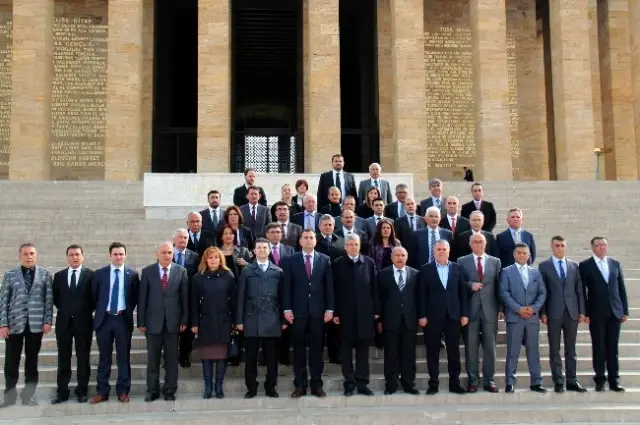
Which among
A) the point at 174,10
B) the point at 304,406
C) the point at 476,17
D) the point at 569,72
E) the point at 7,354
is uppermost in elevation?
the point at 174,10

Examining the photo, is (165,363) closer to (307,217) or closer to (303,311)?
(303,311)

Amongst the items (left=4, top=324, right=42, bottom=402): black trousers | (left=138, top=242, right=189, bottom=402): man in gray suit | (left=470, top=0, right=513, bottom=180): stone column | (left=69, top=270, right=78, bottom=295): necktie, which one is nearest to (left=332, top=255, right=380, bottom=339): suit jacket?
(left=138, top=242, right=189, bottom=402): man in gray suit

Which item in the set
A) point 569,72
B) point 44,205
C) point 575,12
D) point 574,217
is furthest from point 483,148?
point 44,205

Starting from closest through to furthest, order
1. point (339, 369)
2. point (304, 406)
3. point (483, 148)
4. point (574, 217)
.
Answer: point (304, 406) → point (339, 369) → point (574, 217) → point (483, 148)

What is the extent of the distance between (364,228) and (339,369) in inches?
66.6

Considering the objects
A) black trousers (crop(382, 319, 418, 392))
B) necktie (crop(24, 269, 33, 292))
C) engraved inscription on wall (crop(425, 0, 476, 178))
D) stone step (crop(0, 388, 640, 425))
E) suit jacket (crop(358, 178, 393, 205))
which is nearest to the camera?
stone step (crop(0, 388, 640, 425))

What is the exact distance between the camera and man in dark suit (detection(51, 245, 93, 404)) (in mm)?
7523

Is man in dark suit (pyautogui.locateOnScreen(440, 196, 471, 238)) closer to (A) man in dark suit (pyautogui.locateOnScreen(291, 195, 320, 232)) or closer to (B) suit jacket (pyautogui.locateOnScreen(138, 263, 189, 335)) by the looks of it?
(A) man in dark suit (pyautogui.locateOnScreen(291, 195, 320, 232))

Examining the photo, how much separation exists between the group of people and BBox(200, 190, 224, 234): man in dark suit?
3.73 ft

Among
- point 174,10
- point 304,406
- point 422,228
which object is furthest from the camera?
point 174,10

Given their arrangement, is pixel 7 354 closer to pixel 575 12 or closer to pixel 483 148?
pixel 483 148

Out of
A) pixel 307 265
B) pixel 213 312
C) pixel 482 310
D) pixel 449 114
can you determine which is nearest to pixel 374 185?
pixel 307 265

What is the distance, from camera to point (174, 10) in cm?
2680

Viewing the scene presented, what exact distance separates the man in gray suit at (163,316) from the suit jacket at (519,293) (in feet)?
10.8
